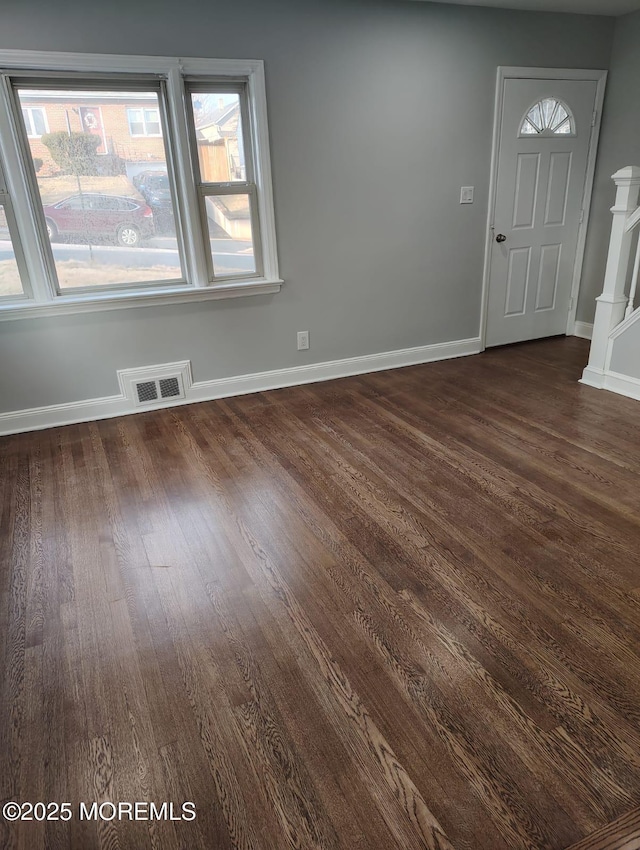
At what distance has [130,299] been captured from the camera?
11.5 feet

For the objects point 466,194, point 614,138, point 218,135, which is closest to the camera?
point 218,135

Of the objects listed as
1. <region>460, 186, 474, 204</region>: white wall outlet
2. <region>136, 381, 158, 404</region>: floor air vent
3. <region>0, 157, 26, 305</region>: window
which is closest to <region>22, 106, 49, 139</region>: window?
<region>0, 157, 26, 305</region>: window

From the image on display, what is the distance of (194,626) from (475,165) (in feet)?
13.0

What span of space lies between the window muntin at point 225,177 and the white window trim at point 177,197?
0.21ft

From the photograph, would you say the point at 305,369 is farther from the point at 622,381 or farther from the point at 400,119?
the point at 622,381

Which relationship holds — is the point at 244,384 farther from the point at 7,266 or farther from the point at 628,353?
the point at 628,353

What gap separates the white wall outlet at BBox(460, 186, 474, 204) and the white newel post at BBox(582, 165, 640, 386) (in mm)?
1060

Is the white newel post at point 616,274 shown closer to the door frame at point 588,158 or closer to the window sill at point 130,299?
the door frame at point 588,158

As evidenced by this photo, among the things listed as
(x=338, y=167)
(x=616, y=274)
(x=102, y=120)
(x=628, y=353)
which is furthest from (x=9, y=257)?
(x=628, y=353)

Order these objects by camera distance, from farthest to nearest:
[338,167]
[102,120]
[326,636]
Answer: [338,167] → [102,120] → [326,636]

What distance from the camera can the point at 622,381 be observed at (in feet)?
12.4

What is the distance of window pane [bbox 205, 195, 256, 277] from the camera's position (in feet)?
11.9

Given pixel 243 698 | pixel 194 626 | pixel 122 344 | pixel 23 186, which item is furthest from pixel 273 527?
pixel 23 186

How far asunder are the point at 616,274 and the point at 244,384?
2.69m
